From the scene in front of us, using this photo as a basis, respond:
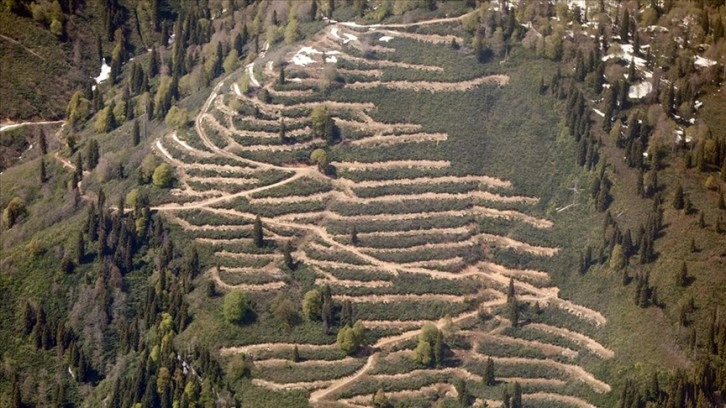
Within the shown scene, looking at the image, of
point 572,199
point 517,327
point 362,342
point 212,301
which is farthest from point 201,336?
point 572,199

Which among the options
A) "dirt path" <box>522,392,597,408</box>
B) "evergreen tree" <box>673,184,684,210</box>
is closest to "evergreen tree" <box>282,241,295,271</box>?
"dirt path" <box>522,392,597,408</box>

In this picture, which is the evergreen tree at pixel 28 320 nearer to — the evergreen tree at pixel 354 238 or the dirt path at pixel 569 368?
the evergreen tree at pixel 354 238

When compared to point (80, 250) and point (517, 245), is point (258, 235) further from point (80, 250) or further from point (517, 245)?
point (517, 245)

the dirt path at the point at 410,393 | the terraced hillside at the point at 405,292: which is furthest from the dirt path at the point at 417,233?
the dirt path at the point at 410,393

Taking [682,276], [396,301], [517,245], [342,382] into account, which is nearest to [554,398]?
[682,276]

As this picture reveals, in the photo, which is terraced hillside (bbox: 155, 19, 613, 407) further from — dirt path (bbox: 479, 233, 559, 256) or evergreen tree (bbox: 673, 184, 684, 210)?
evergreen tree (bbox: 673, 184, 684, 210)

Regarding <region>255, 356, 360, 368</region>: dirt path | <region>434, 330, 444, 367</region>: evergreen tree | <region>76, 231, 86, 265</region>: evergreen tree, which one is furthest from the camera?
<region>76, 231, 86, 265</region>: evergreen tree

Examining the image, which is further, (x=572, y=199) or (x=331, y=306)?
(x=572, y=199)

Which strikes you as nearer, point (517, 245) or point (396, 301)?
point (396, 301)

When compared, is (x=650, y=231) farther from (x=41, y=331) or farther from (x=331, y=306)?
(x=41, y=331)

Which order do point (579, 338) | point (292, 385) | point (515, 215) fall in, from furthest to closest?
point (515, 215) → point (579, 338) → point (292, 385)

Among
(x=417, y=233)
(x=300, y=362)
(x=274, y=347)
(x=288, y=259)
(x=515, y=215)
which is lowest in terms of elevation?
(x=300, y=362)
